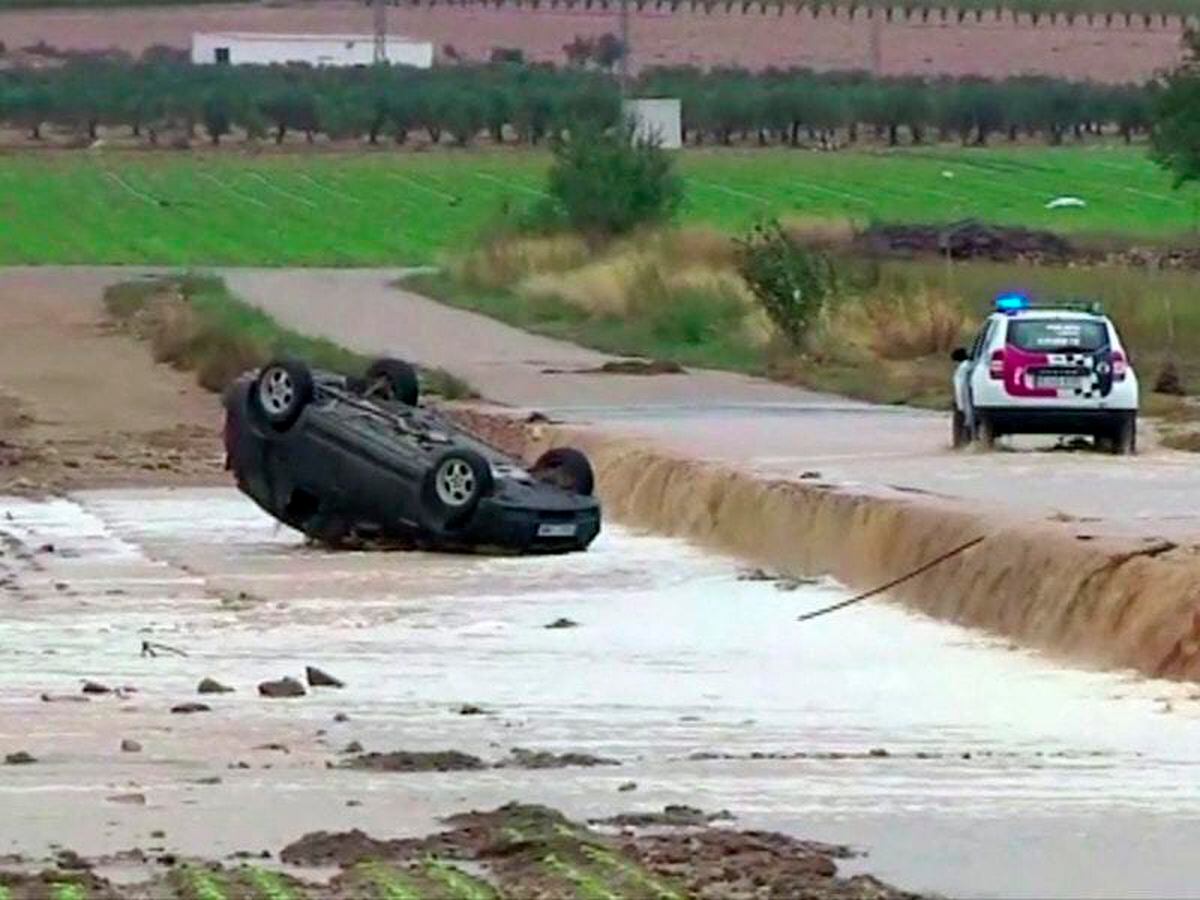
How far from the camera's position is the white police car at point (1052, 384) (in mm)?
34312

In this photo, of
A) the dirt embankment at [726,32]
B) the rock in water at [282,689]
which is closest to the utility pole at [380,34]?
the dirt embankment at [726,32]

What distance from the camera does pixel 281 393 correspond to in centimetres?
2795

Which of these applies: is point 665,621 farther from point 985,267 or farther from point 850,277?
point 985,267

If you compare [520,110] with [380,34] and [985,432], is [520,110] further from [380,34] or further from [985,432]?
[985,432]

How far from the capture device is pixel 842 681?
19.9 metres

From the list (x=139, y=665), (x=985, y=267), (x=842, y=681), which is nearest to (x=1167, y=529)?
(x=842, y=681)

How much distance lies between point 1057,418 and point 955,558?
10.6 m

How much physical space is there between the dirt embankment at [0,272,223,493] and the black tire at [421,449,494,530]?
315 inches

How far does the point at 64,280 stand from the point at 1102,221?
2997 cm

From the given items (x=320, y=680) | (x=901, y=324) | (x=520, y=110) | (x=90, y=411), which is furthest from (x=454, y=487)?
(x=520, y=110)

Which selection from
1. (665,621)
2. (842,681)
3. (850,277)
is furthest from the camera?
(850,277)

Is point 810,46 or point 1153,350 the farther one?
point 810,46

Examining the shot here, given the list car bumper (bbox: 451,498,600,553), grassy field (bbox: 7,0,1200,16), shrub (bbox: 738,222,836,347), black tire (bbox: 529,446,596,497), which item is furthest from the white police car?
grassy field (bbox: 7,0,1200,16)

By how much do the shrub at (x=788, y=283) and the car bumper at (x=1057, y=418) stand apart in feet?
58.2
